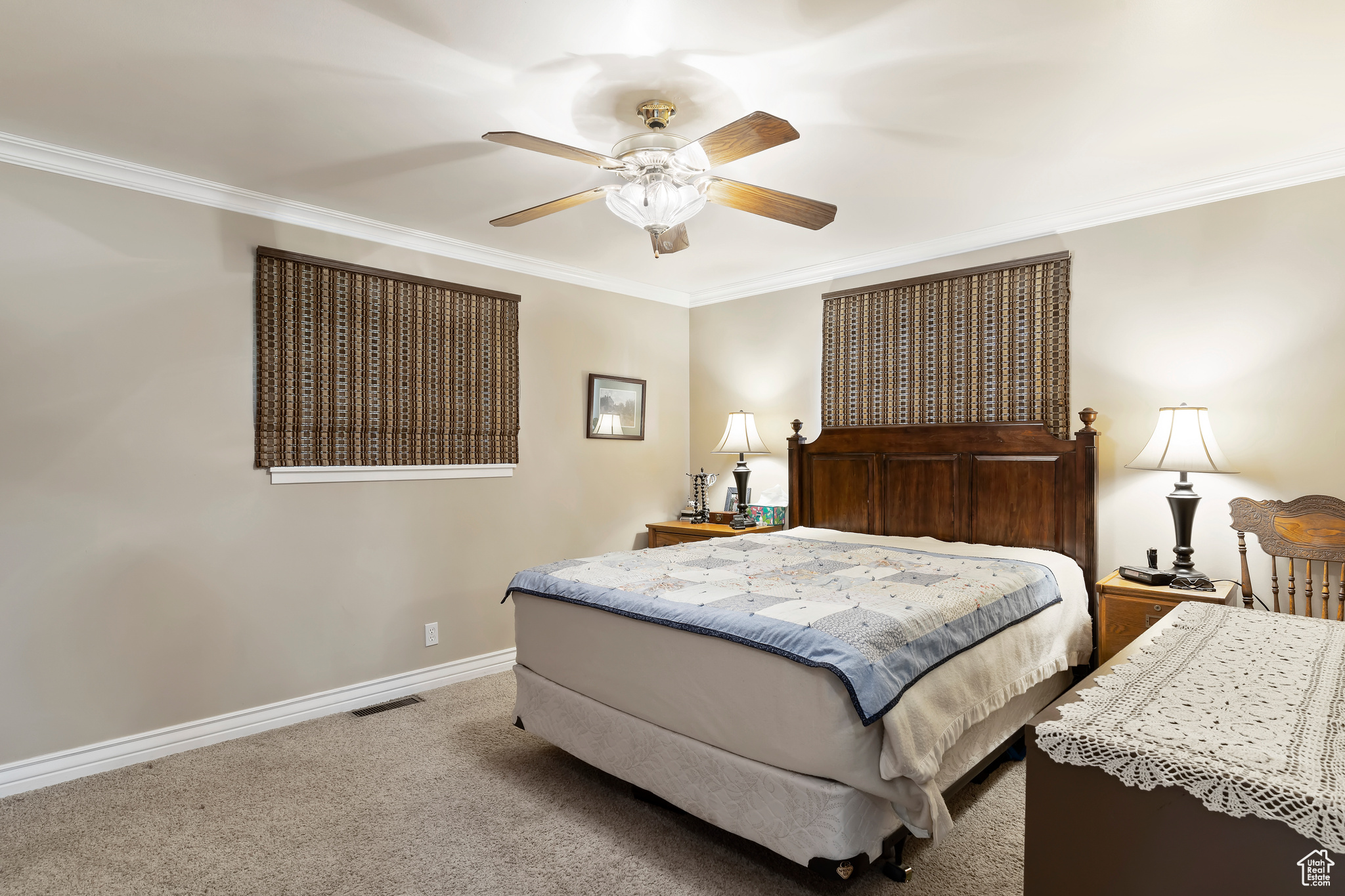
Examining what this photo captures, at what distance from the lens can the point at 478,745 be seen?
2992 millimetres

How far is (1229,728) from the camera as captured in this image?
1.24 m

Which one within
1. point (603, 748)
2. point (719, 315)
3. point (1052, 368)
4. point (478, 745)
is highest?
point (719, 315)

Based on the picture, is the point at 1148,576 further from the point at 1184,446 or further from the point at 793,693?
the point at 793,693

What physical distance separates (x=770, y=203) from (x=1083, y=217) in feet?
6.56

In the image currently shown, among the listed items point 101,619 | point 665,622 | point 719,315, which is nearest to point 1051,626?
point 665,622

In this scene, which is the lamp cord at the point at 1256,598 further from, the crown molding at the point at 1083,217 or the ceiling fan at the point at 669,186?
the ceiling fan at the point at 669,186

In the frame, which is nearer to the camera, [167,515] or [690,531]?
[167,515]

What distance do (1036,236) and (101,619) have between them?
4666 millimetres

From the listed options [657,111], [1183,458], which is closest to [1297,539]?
[1183,458]

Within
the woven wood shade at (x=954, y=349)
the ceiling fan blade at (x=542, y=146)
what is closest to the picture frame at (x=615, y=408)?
the woven wood shade at (x=954, y=349)

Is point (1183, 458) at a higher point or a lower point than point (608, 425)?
lower

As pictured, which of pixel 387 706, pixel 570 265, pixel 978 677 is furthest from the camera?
pixel 570 265

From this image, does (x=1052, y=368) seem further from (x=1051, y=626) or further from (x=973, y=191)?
(x=1051, y=626)

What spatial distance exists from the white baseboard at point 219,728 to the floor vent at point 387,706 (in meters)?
0.04
